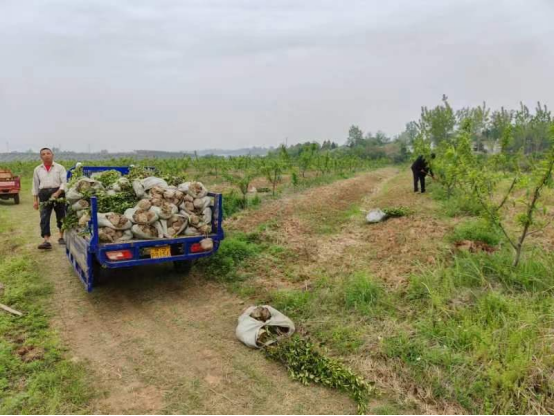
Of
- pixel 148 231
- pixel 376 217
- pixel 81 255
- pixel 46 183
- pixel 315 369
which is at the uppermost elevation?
pixel 46 183

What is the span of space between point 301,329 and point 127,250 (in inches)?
87.0

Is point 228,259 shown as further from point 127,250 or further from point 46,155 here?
point 46,155

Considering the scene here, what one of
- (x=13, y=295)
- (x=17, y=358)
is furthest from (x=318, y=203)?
(x=17, y=358)

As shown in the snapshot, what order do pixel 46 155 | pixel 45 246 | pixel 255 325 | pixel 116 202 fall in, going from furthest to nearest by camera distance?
pixel 45 246, pixel 46 155, pixel 116 202, pixel 255 325

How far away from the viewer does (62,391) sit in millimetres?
3227

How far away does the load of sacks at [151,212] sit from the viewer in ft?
15.9

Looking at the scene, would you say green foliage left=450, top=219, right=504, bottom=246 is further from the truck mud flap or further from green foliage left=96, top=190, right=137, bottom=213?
the truck mud flap

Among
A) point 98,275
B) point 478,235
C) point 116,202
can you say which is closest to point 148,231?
point 116,202

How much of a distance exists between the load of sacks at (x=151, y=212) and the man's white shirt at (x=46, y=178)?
70.9 inches

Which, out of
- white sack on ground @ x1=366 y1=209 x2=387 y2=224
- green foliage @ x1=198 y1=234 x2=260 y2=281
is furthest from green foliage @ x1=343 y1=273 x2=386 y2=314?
white sack on ground @ x1=366 y1=209 x2=387 y2=224

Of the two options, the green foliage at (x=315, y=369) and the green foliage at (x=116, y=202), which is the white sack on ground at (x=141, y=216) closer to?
the green foliage at (x=116, y=202)

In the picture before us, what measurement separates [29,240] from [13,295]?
10.8 ft

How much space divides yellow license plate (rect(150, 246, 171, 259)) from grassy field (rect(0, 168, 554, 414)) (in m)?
0.63

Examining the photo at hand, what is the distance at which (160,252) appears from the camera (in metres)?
4.96
